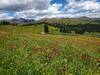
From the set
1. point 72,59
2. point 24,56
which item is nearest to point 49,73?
point 24,56

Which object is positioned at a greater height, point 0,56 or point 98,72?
Answer: point 0,56

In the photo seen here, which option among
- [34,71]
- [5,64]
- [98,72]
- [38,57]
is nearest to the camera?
[34,71]

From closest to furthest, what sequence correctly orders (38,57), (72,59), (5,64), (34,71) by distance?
(34,71), (5,64), (38,57), (72,59)

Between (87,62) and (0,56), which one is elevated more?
(0,56)

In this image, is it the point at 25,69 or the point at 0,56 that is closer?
the point at 25,69

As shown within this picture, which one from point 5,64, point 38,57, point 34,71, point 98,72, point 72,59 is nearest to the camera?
point 34,71

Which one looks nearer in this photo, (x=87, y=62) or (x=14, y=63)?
(x=14, y=63)

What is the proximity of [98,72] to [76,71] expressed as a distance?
0.89 m

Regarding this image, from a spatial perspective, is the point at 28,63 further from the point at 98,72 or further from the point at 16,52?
the point at 98,72

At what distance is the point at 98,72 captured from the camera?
686 cm

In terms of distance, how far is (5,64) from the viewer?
620 cm

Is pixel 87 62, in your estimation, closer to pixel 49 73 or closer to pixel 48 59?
pixel 48 59

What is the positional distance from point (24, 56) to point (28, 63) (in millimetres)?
919

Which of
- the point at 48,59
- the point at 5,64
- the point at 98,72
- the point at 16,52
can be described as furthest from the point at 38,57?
the point at 98,72
